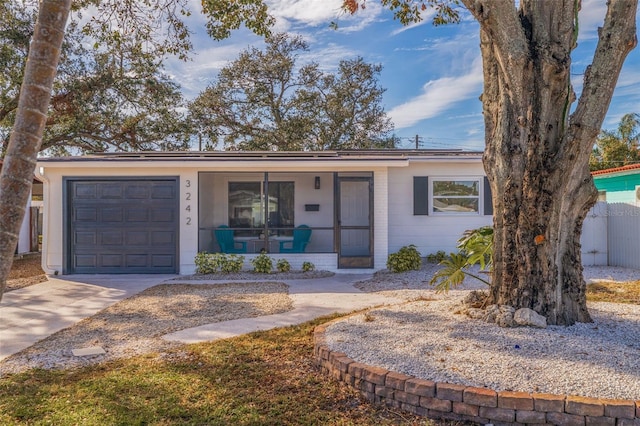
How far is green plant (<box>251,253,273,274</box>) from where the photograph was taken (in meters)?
10.2

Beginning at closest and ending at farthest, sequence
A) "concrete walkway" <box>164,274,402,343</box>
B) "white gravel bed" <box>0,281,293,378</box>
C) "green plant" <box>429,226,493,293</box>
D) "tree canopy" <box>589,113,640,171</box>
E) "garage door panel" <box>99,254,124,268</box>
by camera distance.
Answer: "white gravel bed" <box>0,281,293,378</box>
"green plant" <box>429,226,493,293</box>
"concrete walkway" <box>164,274,402,343</box>
"garage door panel" <box>99,254,124,268</box>
"tree canopy" <box>589,113,640,171</box>

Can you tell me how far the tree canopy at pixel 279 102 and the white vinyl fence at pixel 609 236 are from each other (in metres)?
10.7

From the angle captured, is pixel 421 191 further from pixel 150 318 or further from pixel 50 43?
pixel 50 43

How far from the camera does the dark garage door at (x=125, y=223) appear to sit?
10.4m

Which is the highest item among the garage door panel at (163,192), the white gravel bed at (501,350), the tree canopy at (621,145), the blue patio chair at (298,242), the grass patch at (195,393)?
the tree canopy at (621,145)

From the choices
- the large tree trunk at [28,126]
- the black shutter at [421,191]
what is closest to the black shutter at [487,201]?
the black shutter at [421,191]

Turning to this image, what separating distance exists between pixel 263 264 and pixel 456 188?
5.46 metres

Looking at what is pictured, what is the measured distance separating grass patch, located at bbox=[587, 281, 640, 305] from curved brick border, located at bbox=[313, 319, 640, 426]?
14.3 feet

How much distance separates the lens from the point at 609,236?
11.1 m

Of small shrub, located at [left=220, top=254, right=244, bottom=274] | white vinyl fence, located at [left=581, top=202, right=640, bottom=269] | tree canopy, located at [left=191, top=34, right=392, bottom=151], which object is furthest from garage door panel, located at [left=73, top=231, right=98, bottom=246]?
white vinyl fence, located at [left=581, top=202, right=640, bottom=269]

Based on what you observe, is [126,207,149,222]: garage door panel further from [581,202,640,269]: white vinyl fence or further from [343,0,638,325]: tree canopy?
[581,202,640,269]: white vinyl fence

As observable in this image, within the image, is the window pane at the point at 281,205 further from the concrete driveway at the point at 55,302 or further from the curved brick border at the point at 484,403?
the curved brick border at the point at 484,403

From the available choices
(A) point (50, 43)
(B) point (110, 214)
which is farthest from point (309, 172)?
(A) point (50, 43)

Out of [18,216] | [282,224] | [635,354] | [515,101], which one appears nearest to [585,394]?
[635,354]
